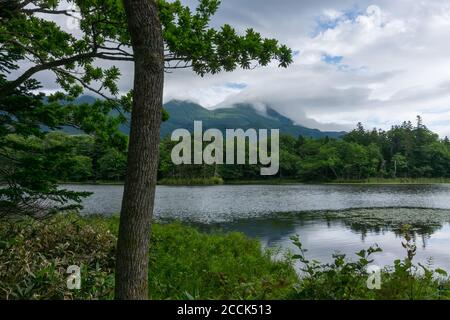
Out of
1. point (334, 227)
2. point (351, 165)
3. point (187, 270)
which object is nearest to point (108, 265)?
point (187, 270)

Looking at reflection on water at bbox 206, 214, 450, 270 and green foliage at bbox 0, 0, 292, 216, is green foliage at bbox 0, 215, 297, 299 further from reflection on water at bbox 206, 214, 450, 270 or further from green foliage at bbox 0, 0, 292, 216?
reflection on water at bbox 206, 214, 450, 270

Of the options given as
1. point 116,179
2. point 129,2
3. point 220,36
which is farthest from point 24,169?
point 116,179

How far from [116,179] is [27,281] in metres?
115

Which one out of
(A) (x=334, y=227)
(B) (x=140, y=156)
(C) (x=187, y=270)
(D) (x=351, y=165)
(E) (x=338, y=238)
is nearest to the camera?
(B) (x=140, y=156)

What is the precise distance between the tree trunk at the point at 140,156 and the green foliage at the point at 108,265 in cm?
133

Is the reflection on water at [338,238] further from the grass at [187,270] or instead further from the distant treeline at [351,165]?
the distant treeline at [351,165]

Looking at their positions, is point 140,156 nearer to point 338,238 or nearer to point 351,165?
point 338,238

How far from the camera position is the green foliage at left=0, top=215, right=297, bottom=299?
6059 millimetres

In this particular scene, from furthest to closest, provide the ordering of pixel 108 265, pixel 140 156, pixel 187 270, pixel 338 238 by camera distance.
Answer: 1. pixel 338 238
2. pixel 187 270
3. pixel 108 265
4. pixel 140 156

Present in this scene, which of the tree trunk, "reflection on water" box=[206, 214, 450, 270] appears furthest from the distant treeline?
the tree trunk

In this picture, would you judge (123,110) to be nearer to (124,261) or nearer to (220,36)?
(220,36)

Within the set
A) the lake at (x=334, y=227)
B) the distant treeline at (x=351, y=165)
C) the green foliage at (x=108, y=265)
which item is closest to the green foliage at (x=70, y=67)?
the green foliage at (x=108, y=265)

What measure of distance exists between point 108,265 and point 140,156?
5399 mm

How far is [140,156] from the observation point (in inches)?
194
